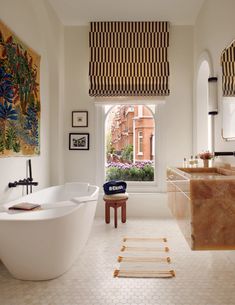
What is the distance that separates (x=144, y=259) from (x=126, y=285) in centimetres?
59

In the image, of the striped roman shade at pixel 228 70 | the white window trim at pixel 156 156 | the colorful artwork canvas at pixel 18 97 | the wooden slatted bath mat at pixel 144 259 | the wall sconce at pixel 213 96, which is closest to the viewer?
the wooden slatted bath mat at pixel 144 259

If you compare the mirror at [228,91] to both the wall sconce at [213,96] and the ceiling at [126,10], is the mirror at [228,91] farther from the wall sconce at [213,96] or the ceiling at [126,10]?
the ceiling at [126,10]

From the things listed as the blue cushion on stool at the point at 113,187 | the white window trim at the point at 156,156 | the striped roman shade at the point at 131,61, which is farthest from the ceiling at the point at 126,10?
the blue cushion on stool at the point at 113,187

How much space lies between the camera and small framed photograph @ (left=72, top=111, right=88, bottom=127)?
486cm

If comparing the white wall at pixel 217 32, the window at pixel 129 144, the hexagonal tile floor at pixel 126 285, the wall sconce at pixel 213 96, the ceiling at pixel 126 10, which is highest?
the ceiling at pixel 126 10

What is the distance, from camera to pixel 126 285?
2434 mm

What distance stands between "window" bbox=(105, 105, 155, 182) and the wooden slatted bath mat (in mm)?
1520

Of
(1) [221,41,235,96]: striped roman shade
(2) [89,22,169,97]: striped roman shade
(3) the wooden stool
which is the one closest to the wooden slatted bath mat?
(3) the wooden stool

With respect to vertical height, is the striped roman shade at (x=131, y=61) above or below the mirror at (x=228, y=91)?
above

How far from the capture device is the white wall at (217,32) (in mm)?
3058

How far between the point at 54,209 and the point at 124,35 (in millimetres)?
3161

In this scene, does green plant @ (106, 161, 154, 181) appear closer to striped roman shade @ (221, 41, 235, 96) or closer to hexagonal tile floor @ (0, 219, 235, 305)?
hexagonal tile floor @ (0, 219, 235, 305)

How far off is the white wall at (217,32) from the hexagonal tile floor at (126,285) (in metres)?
1.09

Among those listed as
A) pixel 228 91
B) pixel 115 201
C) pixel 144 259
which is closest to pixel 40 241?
pixel 144 259
